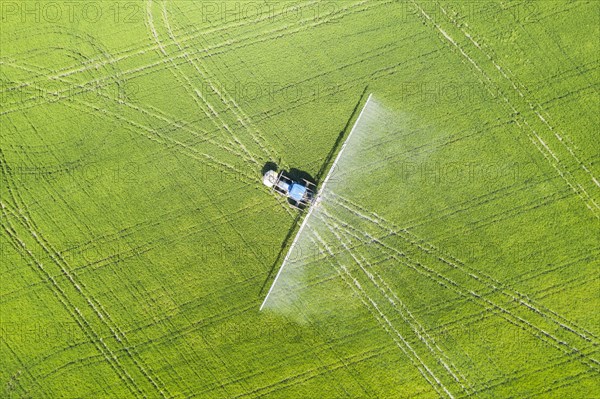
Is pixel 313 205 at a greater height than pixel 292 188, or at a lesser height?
lesser

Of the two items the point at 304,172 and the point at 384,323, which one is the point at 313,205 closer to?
the point at 304,172

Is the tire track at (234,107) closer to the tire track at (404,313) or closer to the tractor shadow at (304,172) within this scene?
the tractor shadow at (304,172)

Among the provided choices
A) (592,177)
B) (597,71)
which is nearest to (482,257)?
(592,177)

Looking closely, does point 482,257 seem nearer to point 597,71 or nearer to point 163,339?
point 597,71

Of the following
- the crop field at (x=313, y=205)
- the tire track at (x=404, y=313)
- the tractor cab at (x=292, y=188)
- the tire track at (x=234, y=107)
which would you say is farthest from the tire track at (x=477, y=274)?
the tire track at (x=234, y=107)

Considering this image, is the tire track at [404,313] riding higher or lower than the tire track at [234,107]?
lower

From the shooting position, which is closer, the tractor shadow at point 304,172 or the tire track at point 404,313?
the tire track at point 404,313

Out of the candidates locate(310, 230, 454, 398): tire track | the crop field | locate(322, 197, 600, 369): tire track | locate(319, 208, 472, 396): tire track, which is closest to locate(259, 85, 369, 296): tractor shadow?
the crop field

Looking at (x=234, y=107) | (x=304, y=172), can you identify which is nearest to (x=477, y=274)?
(x=304, y=172)

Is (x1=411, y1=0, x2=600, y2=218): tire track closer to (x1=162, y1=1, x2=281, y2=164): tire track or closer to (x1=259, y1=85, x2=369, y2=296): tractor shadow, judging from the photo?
(x1=259, y1=85, x2=369, y2=296): tractor shadow
